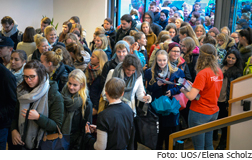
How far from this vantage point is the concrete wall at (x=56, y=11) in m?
9.70

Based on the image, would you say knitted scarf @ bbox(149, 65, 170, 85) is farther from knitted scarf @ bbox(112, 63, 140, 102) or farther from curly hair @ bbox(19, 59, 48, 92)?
curly hair @ bbox(19, 59, 48, 92)

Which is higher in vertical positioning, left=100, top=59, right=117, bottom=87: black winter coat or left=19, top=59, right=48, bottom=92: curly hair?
left=100, top=59, right=117, bottom=87: black winter coat

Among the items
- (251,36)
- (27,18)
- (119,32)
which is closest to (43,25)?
(119,32)

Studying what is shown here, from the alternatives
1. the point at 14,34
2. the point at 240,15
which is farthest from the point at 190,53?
the point at 240,15

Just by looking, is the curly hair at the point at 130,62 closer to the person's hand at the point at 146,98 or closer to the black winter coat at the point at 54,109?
the person's hand at the point at 146,98

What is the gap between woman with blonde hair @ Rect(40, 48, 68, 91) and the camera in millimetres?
3531

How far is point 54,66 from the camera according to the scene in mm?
3582

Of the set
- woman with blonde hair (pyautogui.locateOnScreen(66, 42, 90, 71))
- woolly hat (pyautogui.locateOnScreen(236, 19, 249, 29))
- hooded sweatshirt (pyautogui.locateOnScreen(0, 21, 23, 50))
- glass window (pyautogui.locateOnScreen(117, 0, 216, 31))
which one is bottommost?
woman with blonde hair (pyautogui.locateOnScreen(66, 42, 90, 71))

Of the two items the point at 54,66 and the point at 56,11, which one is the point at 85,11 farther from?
the point at 54,66

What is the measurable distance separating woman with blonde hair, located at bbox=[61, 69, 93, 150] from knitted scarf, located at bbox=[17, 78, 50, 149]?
27cm

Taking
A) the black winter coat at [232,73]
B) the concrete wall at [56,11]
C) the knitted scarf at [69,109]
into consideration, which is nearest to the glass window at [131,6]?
the concrete wall at [56,11]

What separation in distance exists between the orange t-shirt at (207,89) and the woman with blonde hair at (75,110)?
1280 mm

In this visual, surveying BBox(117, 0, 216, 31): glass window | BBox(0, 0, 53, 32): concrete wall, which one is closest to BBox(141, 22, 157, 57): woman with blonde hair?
BBox(117, 0, 216, 31): glass window

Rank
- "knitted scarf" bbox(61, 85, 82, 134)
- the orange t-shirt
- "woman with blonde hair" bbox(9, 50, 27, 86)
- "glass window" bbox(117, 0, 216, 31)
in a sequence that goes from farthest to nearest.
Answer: "glass window" bbox(117, 0, 216, 31)
"woman with blonde hair" bbox(9, 50, 27, 86)
the orange t-shirt
"knitted scarf" bbox(61, 85, 82, 134)
